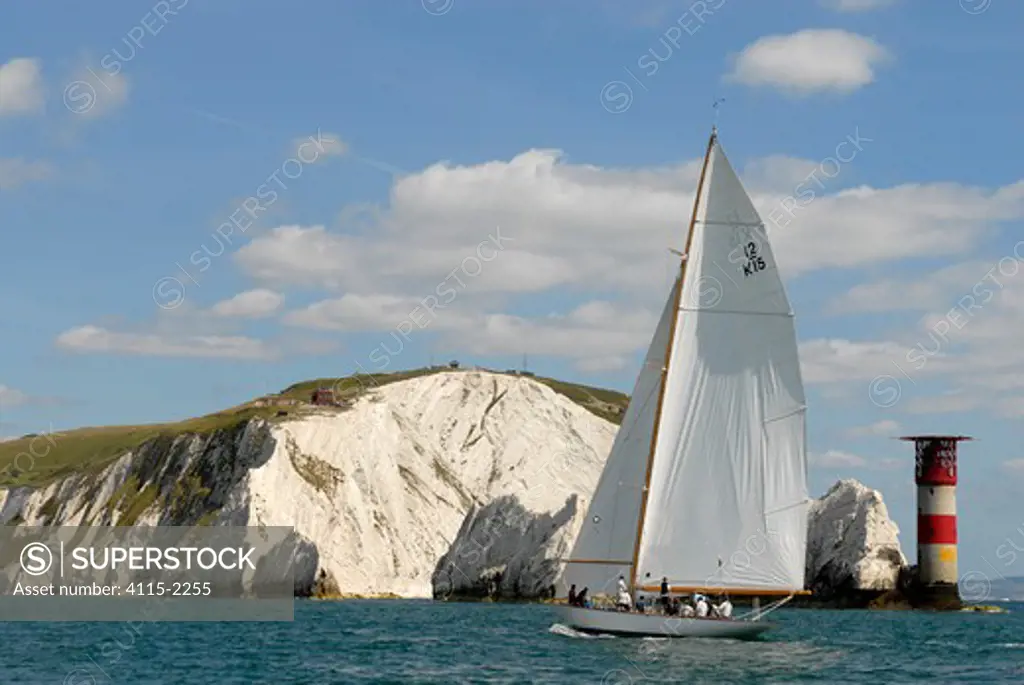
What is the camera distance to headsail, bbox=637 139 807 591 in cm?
5488

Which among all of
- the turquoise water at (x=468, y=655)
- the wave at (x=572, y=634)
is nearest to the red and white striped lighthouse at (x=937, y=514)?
the turquoise water at (x=468, y=655)

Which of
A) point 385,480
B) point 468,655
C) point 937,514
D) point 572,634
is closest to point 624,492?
point 572,634

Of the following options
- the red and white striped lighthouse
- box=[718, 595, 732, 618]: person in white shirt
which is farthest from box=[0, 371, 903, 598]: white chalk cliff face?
box=[718, 595, 732, 618]: person in white shirt

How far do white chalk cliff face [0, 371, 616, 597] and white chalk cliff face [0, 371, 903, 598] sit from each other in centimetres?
17

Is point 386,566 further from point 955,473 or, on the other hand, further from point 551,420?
point 955,473

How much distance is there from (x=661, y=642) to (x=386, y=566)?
93.3m

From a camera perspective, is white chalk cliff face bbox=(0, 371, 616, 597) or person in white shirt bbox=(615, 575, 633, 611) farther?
white chalk cliff face bbox=(0, 371, 616, 597)

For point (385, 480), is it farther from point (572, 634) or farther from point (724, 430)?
point (724, 430)

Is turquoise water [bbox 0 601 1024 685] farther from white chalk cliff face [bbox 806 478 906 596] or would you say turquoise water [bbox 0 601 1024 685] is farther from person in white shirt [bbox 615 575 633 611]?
white chalk cliff face [bbox 806 478 906 596]

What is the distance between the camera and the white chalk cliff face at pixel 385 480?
453ft

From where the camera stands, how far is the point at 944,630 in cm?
8350

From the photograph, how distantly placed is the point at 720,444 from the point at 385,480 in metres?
101

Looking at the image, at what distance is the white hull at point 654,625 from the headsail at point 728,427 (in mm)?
1641

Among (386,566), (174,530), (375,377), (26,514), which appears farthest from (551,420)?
(26,514)
